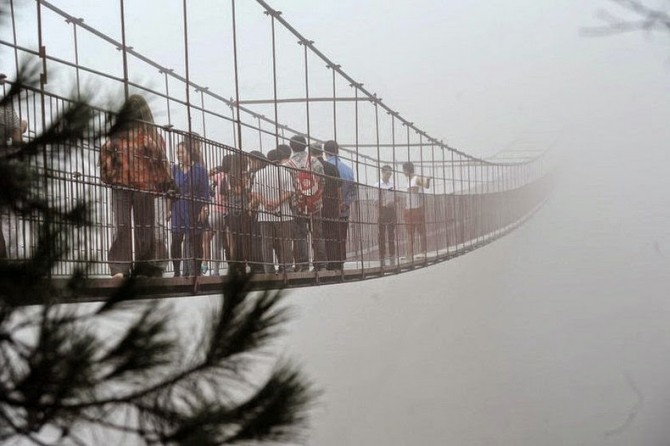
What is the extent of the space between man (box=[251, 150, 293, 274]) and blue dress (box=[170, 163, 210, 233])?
0.90 meters

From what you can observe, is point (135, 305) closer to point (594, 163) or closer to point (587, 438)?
point (587, 438)

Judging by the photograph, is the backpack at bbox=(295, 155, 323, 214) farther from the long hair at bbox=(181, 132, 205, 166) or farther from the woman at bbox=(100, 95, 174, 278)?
the woman at bbox=(100, 95, 174, 278)

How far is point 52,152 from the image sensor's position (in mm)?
2055

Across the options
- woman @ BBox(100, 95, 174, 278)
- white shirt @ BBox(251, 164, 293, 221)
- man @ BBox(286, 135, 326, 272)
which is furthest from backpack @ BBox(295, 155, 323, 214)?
woman @ BBox(100, 95, 174, 278)

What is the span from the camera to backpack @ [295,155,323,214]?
6.71 metres

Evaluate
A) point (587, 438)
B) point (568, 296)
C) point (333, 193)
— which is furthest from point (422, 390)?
point (333, 193)

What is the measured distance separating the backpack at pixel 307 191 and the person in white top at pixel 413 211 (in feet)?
9.72

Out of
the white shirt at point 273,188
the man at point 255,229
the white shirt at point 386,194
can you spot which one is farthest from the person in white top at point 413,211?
the man at point 255,229

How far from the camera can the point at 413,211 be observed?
10.3 m

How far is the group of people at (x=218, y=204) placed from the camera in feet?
11.3

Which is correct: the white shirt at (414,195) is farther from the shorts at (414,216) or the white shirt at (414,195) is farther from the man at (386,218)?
the man at (386,218)

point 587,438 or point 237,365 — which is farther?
point 587,438

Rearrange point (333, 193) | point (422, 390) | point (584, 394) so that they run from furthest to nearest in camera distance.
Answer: point (584, 394) < point (422, 390) < point (333, 193)

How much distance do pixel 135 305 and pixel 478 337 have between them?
1059cm
